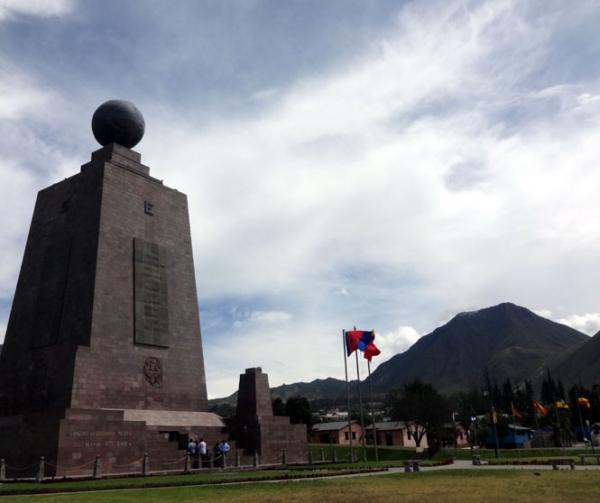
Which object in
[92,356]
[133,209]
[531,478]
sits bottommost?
[531,478]

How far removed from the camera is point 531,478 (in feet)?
54.8

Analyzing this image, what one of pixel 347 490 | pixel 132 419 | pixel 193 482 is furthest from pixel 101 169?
pixel 347 490

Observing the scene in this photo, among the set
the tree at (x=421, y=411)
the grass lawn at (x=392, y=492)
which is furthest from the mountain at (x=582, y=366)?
the grass lawn at (x=392, y=492)

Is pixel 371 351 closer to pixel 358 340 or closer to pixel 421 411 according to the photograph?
pixel 358 340

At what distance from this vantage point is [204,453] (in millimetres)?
25359

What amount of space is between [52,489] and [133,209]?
1726 centimetres

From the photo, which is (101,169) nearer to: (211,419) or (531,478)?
(211,419)

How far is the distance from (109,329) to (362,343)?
46.6ft

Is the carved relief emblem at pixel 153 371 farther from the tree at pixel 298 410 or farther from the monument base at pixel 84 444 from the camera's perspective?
the tree at pixel 298 410

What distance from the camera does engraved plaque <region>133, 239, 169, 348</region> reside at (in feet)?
93.9

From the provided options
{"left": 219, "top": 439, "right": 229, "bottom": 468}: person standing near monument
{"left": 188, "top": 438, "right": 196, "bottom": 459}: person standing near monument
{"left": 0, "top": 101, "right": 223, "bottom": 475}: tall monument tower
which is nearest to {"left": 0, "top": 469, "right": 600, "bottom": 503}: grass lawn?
{"left": 0, "top": 101, "right": 223, "bottom": 475}: tall monument tower

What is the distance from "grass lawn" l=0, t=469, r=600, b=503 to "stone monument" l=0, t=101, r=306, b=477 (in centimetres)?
716

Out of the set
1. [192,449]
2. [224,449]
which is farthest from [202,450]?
[224,449]

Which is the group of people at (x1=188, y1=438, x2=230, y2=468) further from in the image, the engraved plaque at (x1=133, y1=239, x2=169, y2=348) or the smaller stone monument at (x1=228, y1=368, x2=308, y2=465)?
the engraved plaque at (x1=133, y1=239, x2=169, y2=348)
